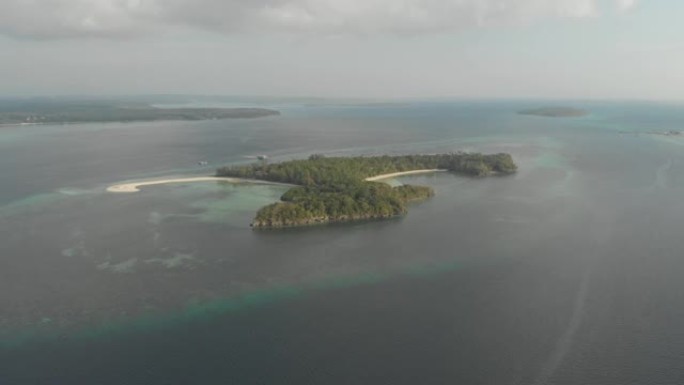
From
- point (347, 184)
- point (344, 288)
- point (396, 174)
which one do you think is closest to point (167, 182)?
point (347, 184)

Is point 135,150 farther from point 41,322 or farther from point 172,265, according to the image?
point 41,322

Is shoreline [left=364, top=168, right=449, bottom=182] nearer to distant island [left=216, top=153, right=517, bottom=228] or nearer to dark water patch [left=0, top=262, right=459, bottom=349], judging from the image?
distant island [left=216, top=153, right=517, bottom=228]

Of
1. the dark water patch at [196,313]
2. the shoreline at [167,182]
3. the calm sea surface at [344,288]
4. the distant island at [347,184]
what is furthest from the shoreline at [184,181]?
the dark water patch at [196,313]

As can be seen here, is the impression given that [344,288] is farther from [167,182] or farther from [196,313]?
[167,182]

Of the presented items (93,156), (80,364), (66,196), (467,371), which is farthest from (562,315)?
(93,156)

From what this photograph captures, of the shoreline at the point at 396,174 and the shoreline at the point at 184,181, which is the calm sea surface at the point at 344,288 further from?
the shoreline at the point at 396,174

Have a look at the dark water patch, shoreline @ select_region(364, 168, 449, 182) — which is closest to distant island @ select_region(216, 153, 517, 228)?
shoreline @ select_region(364, 168, 449, 182)
